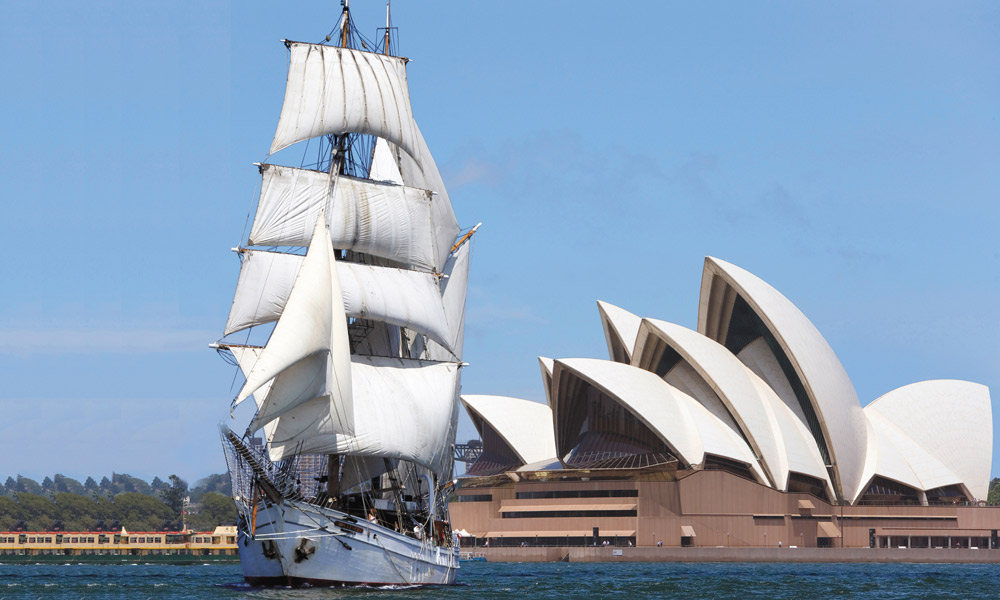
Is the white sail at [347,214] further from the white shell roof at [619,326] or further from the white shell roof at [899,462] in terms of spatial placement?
the white shell roof at [899,462]

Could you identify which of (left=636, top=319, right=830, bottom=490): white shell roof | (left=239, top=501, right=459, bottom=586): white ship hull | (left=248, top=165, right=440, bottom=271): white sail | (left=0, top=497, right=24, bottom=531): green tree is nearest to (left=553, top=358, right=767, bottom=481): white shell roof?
(left=636, top=319, right=830, bottom=490): white shell roof

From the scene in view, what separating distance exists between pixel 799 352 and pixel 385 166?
130 feet

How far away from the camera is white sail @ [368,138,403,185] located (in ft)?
211

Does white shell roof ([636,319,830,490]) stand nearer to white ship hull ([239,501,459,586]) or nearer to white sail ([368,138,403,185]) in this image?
white sail ([368,138,403,185])

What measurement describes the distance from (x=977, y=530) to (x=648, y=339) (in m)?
28.9

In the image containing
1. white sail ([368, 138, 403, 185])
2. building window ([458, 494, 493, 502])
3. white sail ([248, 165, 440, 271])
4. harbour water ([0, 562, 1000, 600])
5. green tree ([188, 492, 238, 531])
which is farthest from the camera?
green tree ([188, 492, 238, 531])

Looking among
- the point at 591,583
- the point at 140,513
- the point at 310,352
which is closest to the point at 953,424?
the point at 591,583

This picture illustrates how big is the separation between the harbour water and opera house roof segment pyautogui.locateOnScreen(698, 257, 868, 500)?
38.9 feet

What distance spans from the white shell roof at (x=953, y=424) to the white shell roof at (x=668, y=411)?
1520cm

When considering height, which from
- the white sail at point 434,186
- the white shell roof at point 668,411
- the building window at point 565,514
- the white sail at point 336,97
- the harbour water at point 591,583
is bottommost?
the harbour water at point 591,583

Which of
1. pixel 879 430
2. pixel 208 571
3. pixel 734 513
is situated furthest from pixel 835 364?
pixel 208 571

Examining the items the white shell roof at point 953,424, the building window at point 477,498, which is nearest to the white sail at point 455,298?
the building window at point 477,498

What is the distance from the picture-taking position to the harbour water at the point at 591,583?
1957 inches

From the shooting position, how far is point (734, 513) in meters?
89.7
